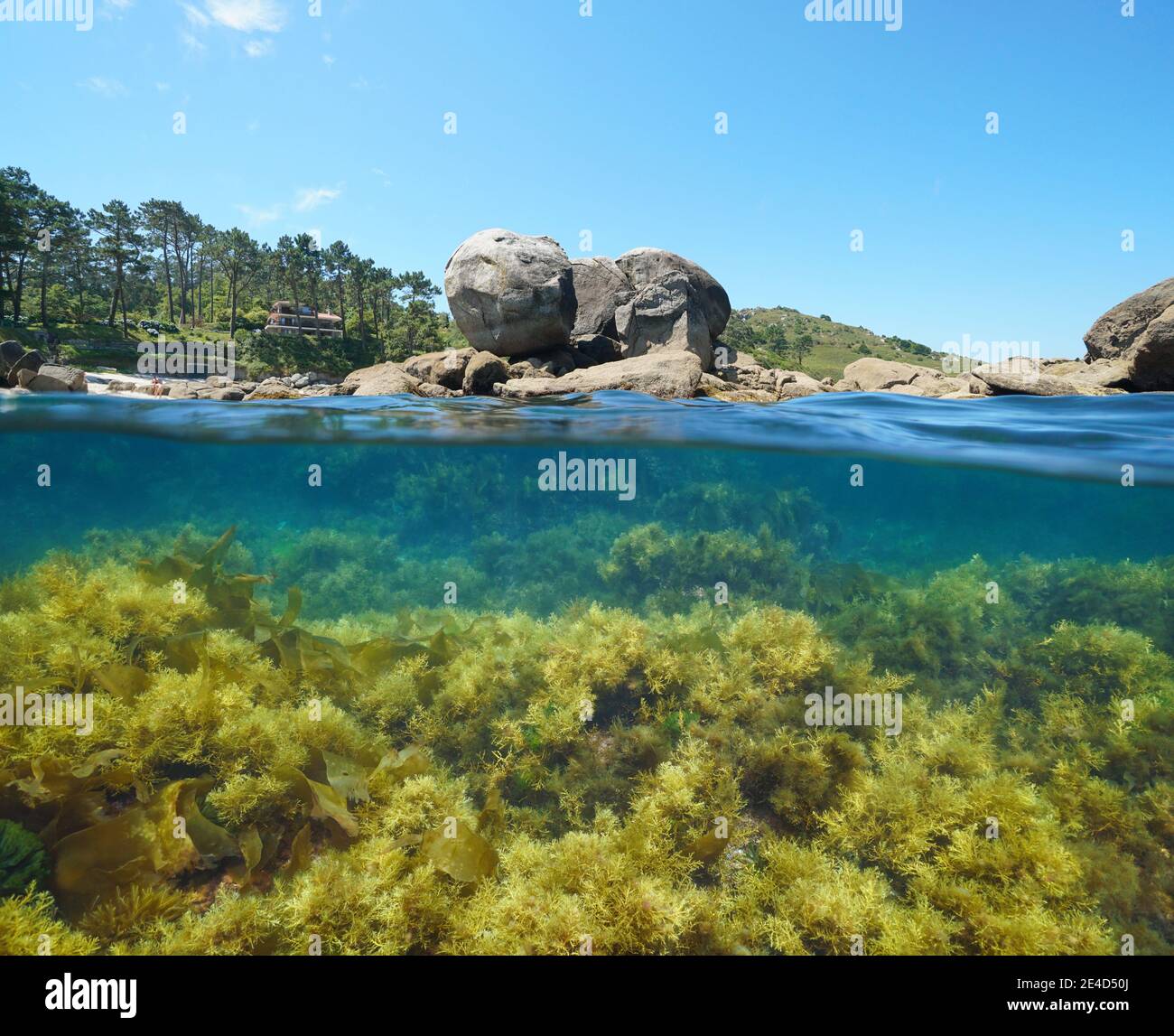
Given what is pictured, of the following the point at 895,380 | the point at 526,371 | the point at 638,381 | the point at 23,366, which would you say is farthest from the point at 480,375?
the point at 895,380

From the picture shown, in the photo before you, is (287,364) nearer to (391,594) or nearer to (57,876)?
(391,594)

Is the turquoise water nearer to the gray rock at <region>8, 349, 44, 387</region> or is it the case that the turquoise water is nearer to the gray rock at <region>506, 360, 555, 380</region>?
the gray rock at <region>8, 349, 44, 387</region>

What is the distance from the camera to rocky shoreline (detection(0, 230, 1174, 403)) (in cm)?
1339

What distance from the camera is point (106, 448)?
13.2m

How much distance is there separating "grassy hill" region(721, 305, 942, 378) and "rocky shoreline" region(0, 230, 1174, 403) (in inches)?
714

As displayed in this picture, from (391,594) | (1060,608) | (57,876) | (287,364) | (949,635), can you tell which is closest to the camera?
(57,876)

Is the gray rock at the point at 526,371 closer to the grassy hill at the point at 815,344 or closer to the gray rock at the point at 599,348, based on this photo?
the gray rock at the point at 599,348

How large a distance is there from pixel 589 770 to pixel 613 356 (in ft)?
58.6

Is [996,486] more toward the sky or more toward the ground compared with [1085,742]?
more toward the sky

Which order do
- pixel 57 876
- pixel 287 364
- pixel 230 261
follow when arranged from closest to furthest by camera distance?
pixel 57 876, pixel 287 364, pixel 230 261

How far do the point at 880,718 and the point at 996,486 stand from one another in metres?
9.73

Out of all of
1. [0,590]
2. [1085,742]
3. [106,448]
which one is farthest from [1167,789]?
[106,448]

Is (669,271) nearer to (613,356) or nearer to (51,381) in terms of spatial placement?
(613,356)

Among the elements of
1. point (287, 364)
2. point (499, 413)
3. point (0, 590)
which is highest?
point (287, 364)
